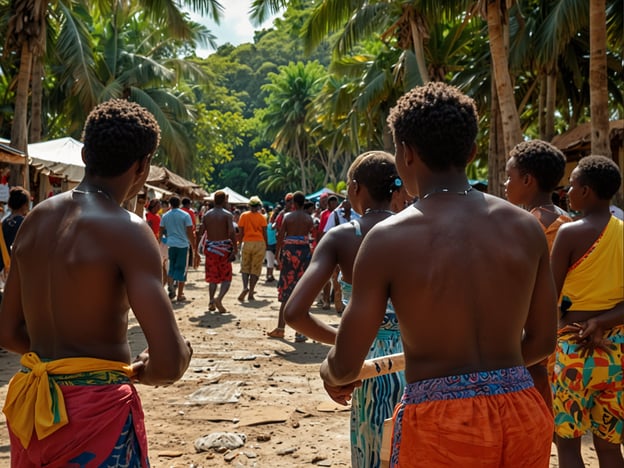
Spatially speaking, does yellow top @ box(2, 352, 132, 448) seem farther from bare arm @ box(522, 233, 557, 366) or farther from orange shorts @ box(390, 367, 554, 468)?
bare arm @ box(522, 233, 557, 366)

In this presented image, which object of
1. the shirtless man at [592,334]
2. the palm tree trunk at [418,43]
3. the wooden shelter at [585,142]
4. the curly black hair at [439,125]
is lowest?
the shirtless man at [592,334]

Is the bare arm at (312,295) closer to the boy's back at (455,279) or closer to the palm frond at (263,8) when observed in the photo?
the boy's back at (455,279)

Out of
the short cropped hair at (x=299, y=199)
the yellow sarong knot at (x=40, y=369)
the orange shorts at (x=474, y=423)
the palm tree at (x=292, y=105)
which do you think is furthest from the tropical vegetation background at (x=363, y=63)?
the yellow sarong knot at (x=40, y=369)

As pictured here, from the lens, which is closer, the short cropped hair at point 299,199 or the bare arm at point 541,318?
the bare arm at point 541,318

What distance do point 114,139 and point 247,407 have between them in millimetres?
3832

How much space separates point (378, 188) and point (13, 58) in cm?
1879

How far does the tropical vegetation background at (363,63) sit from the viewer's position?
12.2 meters

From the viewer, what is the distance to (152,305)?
194 cm

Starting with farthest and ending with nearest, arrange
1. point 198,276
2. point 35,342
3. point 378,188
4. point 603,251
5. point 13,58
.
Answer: point 13,58 → point 198,276 → point 603,251 → point 378,188 → point 35,342

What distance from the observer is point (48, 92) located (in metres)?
24.8

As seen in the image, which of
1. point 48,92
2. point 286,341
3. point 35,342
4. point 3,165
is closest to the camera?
point 35,342

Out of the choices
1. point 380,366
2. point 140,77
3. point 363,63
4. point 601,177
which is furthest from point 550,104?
point 380,366

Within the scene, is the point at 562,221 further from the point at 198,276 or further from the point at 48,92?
the point at 48,92

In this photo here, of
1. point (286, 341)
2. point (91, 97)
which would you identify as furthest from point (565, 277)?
point (91, 97)
